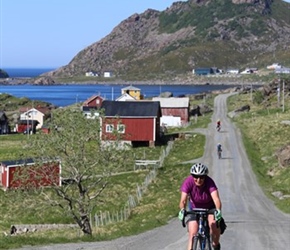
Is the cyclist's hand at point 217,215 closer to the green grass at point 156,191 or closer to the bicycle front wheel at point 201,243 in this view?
the bicycle front wheel at point 201,243

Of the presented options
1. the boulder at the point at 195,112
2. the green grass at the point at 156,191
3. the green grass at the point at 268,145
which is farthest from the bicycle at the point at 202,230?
the boulder at the point at 195,112

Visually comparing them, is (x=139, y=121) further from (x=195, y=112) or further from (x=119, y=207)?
(x=195, y=112)

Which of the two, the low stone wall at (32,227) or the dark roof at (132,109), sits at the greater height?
the dark roof at (132,109)

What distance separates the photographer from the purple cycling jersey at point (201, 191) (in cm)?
1231

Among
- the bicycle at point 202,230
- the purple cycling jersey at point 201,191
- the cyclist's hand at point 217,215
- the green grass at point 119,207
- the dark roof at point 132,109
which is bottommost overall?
the green grass at point 119,207

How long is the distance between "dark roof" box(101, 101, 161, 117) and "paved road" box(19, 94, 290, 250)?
Result: 11.2 m

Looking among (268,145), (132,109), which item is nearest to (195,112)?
(132,109)

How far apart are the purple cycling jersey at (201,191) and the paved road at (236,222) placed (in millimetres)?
6224

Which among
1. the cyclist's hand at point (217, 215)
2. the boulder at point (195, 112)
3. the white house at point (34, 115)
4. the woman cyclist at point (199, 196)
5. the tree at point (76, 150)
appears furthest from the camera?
the white house at point (34, 115)

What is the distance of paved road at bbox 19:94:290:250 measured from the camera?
64.5 feet

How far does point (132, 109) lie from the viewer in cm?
6606

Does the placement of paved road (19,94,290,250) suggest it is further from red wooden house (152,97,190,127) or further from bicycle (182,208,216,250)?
red wooden house (152,97,190,127)

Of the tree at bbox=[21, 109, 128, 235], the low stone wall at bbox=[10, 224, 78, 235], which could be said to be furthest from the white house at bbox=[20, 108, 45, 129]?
the tree at bbox=[21, 109, 128, 235]

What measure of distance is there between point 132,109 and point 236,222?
40644 mm
